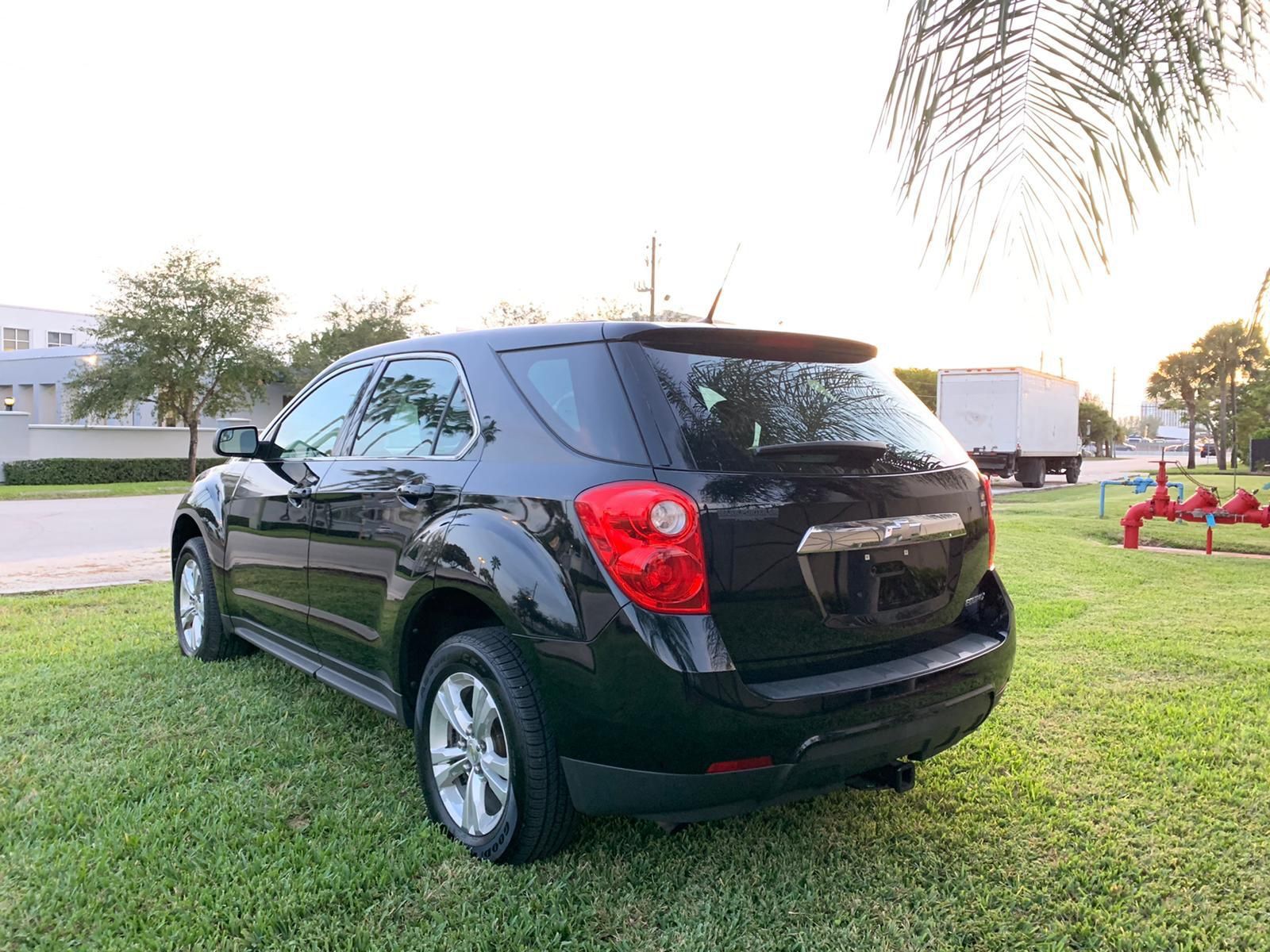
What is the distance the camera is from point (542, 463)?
2.67m

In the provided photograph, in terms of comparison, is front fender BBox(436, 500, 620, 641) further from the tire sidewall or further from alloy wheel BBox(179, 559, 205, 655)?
alloy wheel BBox(179, 559, 205, 655)

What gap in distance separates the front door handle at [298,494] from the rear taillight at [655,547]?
1.86 meters

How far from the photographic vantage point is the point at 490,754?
2799mm

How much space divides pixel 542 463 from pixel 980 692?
5.23ft

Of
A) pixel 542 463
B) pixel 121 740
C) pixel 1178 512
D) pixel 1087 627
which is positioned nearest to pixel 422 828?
pixel 542 463

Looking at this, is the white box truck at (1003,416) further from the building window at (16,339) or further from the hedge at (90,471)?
the building window at (16,339)

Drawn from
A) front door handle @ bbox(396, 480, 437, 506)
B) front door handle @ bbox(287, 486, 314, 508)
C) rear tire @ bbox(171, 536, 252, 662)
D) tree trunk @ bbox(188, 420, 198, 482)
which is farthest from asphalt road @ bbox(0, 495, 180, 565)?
front door handle @ bbox(396, 480, 437, 506)

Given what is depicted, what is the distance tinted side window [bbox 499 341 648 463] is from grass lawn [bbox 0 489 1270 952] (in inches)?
51.7

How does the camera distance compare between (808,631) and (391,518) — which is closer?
(808,631)

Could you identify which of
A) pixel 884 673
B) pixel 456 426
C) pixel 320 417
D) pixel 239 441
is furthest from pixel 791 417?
pixel 239 441

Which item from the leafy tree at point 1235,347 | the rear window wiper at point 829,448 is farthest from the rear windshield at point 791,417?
the leafy tree at point 1235,347

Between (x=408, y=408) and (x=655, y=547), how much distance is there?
154 centimetres

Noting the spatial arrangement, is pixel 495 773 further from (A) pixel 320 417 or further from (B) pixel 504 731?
(A) pixel 320 417

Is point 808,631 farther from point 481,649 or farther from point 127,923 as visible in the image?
point 127,923
